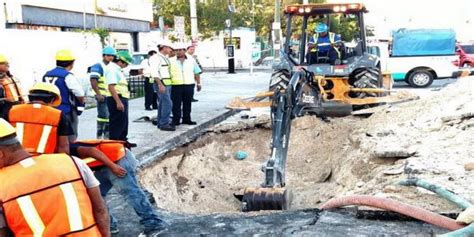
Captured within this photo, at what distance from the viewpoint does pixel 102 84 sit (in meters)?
8.50

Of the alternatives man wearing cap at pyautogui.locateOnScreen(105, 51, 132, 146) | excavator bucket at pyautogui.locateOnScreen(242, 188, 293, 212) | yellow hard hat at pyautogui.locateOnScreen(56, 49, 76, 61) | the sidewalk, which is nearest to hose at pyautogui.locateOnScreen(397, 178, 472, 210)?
excavator bucket at pyautogui.locateOnScreen(242, 188, 293, 212)

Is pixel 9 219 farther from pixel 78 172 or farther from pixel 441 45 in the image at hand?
pixel 441 45

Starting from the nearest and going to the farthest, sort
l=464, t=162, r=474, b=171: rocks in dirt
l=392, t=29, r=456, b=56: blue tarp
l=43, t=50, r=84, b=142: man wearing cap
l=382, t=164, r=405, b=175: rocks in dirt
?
l=464, t=162, r=474, b=171: rocks in dirt
l=382, t=164, r=405, b=175: rocks in dirt
l=43, t=50, r=84, b=142: man wearing cap
l=392, t=29, r=456, b=56: blue tarp

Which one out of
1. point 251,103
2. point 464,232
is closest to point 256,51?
point 251,103

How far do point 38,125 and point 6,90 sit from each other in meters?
3.63

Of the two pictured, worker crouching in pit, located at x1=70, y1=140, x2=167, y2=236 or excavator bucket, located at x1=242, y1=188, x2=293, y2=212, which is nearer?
worker crouching in pit, located at x1=70, y1=140, x2=167, y2=236

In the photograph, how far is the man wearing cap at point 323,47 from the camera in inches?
483

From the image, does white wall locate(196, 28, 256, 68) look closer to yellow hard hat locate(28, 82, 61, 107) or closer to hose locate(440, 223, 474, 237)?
yellow hard hat locate(28, 82, 61, 107)

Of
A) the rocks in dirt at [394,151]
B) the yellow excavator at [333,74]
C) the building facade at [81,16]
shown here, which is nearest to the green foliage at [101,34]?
the building facade at [81,16]

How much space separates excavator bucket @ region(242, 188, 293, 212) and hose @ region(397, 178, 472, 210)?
1207 millimetres

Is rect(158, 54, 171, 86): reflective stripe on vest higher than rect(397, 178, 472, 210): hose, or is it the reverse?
rect(158, 54, 171, 86): reflective stripe on vest

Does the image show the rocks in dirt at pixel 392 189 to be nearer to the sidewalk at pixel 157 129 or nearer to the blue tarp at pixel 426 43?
the sidewalk at pixel 157 129

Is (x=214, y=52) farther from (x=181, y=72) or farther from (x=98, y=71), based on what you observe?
(x=98, y=71)

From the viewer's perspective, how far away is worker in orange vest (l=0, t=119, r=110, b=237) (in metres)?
2.71
